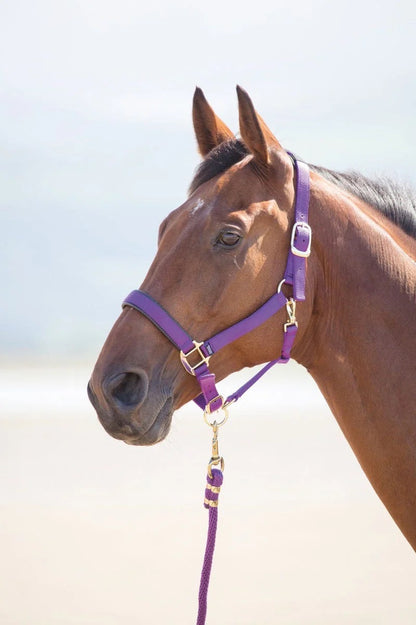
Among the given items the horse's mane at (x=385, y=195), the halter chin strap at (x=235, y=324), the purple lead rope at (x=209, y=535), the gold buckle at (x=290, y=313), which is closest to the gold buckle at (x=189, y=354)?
the halter chin strap at (x=235, y=324)

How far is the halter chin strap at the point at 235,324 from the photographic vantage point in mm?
2840

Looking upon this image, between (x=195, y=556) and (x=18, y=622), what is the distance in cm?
236

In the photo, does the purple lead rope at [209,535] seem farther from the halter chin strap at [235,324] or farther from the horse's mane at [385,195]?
the horse's mane at [385,195]

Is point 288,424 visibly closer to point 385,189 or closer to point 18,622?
point 18,622

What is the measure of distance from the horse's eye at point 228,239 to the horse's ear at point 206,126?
2.46 ft

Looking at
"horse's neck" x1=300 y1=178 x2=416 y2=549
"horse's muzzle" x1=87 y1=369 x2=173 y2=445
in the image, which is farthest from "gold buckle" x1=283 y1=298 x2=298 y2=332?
"horse's muzzle" x1=87 y1=369 x2=173 y2=445

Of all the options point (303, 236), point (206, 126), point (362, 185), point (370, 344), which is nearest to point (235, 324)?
point (303, 236)

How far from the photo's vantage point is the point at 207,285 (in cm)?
288

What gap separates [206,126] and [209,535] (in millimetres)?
1894

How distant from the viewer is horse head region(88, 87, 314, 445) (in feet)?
9.07

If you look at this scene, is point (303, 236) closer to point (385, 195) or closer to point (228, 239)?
point (228, 239)

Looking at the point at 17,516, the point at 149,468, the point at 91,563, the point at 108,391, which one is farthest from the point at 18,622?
the point at 149,468

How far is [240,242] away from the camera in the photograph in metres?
2.92

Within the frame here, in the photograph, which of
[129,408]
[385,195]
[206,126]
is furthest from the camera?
[206,126]
